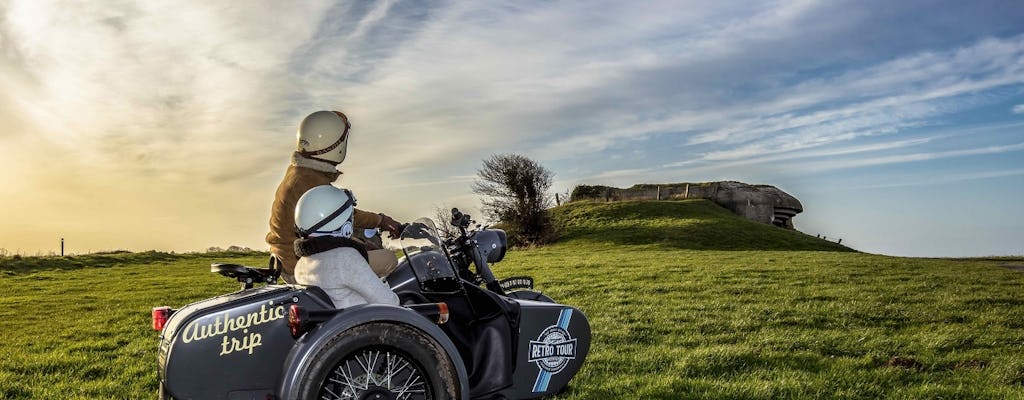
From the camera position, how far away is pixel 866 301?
14.4m

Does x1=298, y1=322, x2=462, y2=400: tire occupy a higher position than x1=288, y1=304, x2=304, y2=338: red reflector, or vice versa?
x1=288, y1=304, x2=304, y2=338: red reflector

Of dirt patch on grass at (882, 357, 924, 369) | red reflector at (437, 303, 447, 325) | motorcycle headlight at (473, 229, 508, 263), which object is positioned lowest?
dirt patch on grass at (882, 357, 924, 369)

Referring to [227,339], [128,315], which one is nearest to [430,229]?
[227,339]

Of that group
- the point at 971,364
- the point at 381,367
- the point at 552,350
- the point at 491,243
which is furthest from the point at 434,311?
the point at 971,364

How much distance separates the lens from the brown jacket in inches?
215

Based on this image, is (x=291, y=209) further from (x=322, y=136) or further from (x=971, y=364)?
(x=971, y=364)

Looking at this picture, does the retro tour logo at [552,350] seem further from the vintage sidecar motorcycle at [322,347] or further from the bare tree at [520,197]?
the bare tree at [520,197]

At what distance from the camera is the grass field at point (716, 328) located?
7422 millimetres

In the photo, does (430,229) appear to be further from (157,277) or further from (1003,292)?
(157,277)

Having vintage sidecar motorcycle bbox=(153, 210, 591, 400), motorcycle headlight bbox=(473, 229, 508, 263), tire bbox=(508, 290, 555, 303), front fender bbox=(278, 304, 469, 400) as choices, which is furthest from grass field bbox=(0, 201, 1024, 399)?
front fender bbox=(278, 304, 469, 400)

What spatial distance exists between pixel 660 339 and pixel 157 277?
780 inches

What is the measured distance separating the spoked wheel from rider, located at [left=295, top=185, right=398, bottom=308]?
0.37 meters

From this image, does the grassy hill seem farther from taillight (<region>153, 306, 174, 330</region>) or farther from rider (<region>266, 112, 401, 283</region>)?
taillight (<region>153, 306, 174, 330</region>)

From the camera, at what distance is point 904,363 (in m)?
8.64
